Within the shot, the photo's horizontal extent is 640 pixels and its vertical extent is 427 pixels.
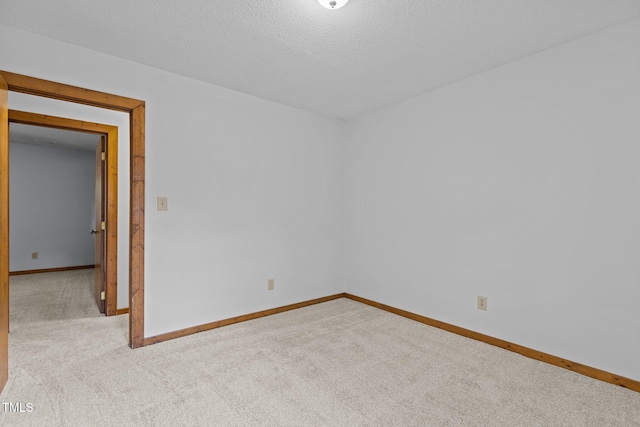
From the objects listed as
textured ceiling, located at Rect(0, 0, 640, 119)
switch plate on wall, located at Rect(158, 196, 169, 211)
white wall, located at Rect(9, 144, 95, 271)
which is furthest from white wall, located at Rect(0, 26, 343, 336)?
white wall, located at Rect(9, 144, 95, 271)

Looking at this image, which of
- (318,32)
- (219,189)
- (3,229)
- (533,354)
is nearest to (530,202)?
(533,354)

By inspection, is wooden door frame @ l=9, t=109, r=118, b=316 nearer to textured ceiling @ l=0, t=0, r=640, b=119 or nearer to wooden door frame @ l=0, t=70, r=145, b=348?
wooden door frame @ l=0, t=70, r=145, b=348

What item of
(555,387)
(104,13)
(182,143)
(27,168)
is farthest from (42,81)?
(27,168)

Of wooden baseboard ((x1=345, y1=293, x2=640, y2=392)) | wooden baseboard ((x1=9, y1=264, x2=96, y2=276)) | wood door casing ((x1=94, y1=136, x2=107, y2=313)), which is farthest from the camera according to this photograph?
wooden baseboard ((x1=9, y1=264, x2=96, y2=276))

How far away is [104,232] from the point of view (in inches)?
137

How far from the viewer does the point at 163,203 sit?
2.69m

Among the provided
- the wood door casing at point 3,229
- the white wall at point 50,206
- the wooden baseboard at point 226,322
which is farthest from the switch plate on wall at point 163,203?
the white wall at point 50,206

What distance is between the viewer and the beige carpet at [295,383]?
170cm

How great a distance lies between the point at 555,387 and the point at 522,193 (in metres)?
1.32

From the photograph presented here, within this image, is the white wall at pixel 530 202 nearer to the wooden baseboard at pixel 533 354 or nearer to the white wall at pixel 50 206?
the wooden baseboard at pixel 533 354

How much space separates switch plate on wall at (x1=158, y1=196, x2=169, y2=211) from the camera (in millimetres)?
2670

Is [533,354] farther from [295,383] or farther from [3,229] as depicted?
[3,229]

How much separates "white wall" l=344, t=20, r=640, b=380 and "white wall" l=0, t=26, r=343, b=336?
0.86 metres

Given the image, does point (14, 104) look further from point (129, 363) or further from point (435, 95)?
point (435, 95)
